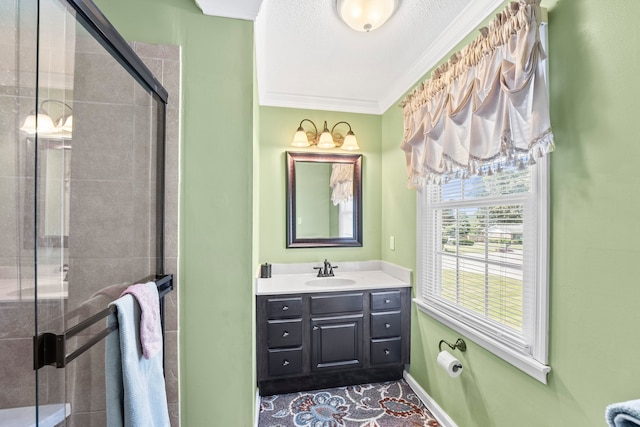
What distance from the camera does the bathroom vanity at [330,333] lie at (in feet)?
6.88

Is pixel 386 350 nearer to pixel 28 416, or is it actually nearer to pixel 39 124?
pixel 28 416

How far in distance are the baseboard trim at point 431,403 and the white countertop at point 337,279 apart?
2.50 ft

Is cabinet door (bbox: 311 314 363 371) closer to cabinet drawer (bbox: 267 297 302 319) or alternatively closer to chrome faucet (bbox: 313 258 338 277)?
cabinet drawer (bbox: 267 297 302 319)

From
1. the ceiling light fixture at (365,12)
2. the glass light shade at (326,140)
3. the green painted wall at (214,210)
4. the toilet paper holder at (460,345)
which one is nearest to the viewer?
the green painted wall at (214,210)

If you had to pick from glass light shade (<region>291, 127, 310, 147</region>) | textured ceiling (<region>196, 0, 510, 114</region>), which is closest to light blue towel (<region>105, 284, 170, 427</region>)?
textured ceiling (<region>196, 0, 510, 114</region>)

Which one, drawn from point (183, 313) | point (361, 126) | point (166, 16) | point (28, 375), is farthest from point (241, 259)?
A: point (361, 126)

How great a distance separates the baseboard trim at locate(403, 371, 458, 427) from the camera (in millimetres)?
1791

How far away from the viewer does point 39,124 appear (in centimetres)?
87

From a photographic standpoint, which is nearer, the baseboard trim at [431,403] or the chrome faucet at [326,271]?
the baseboard trim at [431,403]

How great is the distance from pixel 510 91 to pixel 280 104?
6.57 feet

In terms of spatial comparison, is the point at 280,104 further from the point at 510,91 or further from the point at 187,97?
the point at 510,91

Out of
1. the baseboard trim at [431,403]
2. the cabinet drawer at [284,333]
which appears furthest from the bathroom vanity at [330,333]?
the baseboard trim at [431,403]

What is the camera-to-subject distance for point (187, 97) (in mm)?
1309

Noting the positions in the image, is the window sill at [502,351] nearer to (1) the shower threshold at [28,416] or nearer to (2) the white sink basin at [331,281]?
(2) the white sink basin at [331,281]
